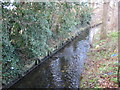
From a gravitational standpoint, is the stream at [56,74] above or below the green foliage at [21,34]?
below

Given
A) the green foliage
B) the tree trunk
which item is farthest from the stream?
the tree trunk

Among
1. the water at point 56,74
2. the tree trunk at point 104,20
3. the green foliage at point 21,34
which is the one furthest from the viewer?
the tree trunk at point 104,20

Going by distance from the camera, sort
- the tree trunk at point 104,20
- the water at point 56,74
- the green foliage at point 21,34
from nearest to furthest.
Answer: the green foliage at point 21,34
the water at point 56,74
the tree trunk at point 104,20

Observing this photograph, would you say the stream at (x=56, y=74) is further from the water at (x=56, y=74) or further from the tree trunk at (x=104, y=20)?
the tree trunk at (x=104, y=20)

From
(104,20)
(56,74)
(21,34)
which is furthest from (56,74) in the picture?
(104,20)

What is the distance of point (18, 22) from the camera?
6.39 m

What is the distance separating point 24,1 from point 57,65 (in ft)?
14.2

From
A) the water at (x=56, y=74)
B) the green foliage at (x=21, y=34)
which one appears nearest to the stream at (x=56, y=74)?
the water at (x=56, y=74)

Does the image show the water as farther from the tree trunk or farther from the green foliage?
the tree trunk

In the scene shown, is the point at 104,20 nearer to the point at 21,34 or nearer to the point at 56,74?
the point at 56,74

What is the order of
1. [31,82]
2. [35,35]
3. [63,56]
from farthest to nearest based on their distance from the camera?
[63,56] → [35,35] → [31,82]

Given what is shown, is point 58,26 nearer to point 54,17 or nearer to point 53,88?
point 54,17

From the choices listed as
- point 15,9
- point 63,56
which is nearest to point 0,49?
point 15,9

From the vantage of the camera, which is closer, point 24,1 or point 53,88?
point 53,88
